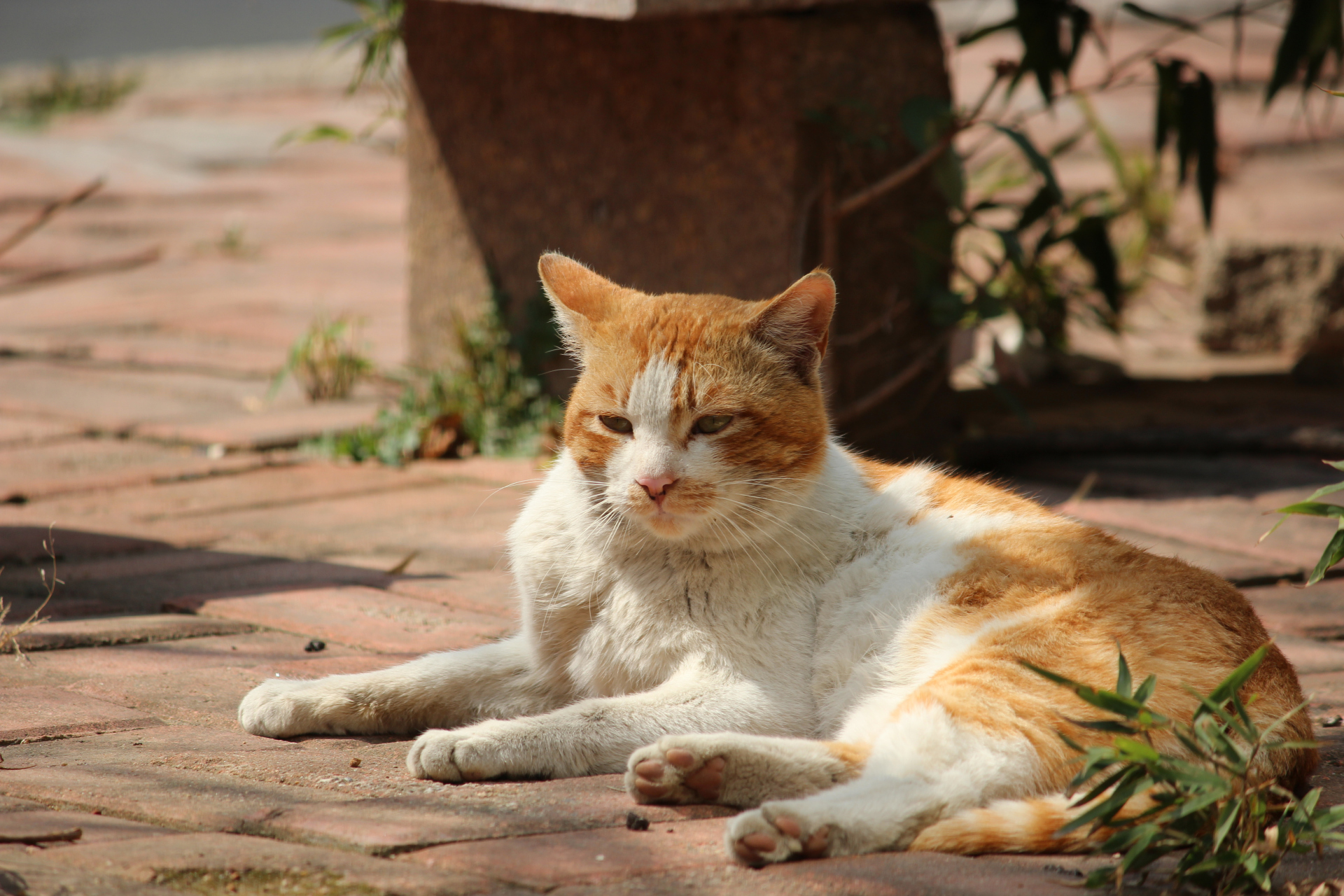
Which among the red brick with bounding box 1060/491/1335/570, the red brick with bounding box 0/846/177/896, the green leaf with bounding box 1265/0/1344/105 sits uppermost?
the green leaf with bounding box 1265/0/1344/105

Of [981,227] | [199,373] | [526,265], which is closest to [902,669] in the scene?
[981,227]

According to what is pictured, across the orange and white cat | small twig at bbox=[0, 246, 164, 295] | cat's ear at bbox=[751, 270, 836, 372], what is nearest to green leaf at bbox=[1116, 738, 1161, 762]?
the orange and white cat

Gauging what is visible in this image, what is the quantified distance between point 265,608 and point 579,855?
1.73 m

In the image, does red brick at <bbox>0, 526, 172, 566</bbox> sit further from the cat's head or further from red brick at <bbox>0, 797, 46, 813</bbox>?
red brick at <bbox>0, 797, 46, 813</bbox>

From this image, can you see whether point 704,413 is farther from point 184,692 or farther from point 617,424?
point 184,692

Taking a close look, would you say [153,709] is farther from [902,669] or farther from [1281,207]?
[1281,207]

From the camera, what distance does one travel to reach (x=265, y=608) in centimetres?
341

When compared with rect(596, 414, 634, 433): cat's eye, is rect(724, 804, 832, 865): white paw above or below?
below

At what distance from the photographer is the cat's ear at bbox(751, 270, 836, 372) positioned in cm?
275

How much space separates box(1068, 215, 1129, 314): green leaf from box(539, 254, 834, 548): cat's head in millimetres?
3023

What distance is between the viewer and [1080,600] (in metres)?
2.45

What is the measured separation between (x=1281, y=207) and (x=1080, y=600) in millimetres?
8858

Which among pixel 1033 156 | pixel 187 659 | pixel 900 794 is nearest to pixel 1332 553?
pixel 900 794

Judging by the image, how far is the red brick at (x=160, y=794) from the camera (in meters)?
2.02
